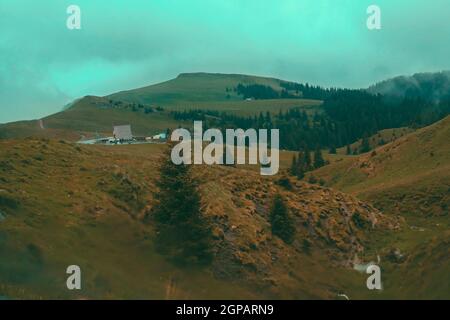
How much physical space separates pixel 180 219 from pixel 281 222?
37.4 feet

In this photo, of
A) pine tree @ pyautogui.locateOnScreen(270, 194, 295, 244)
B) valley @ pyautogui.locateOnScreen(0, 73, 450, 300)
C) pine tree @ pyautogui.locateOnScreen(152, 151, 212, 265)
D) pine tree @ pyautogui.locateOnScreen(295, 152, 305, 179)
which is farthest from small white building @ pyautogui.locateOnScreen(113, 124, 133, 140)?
pine tree @ pyautogui.locateOnScreen(152, 151, 212, 265)

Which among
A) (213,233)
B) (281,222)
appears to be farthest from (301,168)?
(213,233)

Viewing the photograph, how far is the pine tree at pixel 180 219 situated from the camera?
51406mm

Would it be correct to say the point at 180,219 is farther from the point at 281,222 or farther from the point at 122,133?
the point at 122,133

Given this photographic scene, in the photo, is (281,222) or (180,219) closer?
(180,219)

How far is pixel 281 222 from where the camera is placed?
60.8 metres

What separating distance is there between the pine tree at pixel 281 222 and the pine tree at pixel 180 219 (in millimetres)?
7836

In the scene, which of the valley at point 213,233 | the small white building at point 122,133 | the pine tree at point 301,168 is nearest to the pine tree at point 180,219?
the valley at point 213,233

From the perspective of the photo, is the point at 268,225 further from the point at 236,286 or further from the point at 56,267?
the point at 56,267

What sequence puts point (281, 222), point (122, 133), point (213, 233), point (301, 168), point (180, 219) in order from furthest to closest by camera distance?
point (122, 133) → point (301, 168) → point (281, 222) → point (213, 233) → point (180, 219)

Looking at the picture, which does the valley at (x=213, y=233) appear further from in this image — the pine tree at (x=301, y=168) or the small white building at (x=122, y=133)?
the small white building at (x=122, y=133)

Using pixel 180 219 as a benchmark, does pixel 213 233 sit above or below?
below

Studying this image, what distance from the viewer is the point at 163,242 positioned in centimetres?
5241

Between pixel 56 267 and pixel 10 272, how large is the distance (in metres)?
3.23
